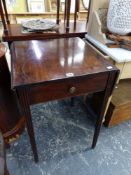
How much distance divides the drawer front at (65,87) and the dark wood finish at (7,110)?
14.1 inches

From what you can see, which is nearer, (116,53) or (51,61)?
(51,61)

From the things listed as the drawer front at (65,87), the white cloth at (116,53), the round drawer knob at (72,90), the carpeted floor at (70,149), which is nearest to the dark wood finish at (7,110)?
the carpeted floor at (70,149)

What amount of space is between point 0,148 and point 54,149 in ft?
1.97

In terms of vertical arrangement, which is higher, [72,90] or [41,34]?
[41,34]

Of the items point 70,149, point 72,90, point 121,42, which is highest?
point 121,42

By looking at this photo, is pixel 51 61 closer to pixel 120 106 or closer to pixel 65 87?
pixel 65 87

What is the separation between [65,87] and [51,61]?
0.16m

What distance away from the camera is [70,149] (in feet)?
3.78

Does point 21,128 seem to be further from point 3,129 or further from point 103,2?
point 103,2

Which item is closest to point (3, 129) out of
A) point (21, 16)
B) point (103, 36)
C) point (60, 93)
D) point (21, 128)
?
point (21, 128)

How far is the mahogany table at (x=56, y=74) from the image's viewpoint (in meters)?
0.66

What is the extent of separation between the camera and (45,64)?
2.45ft

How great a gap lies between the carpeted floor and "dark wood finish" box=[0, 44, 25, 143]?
0.16m

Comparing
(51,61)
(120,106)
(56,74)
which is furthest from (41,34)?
(120,106)
